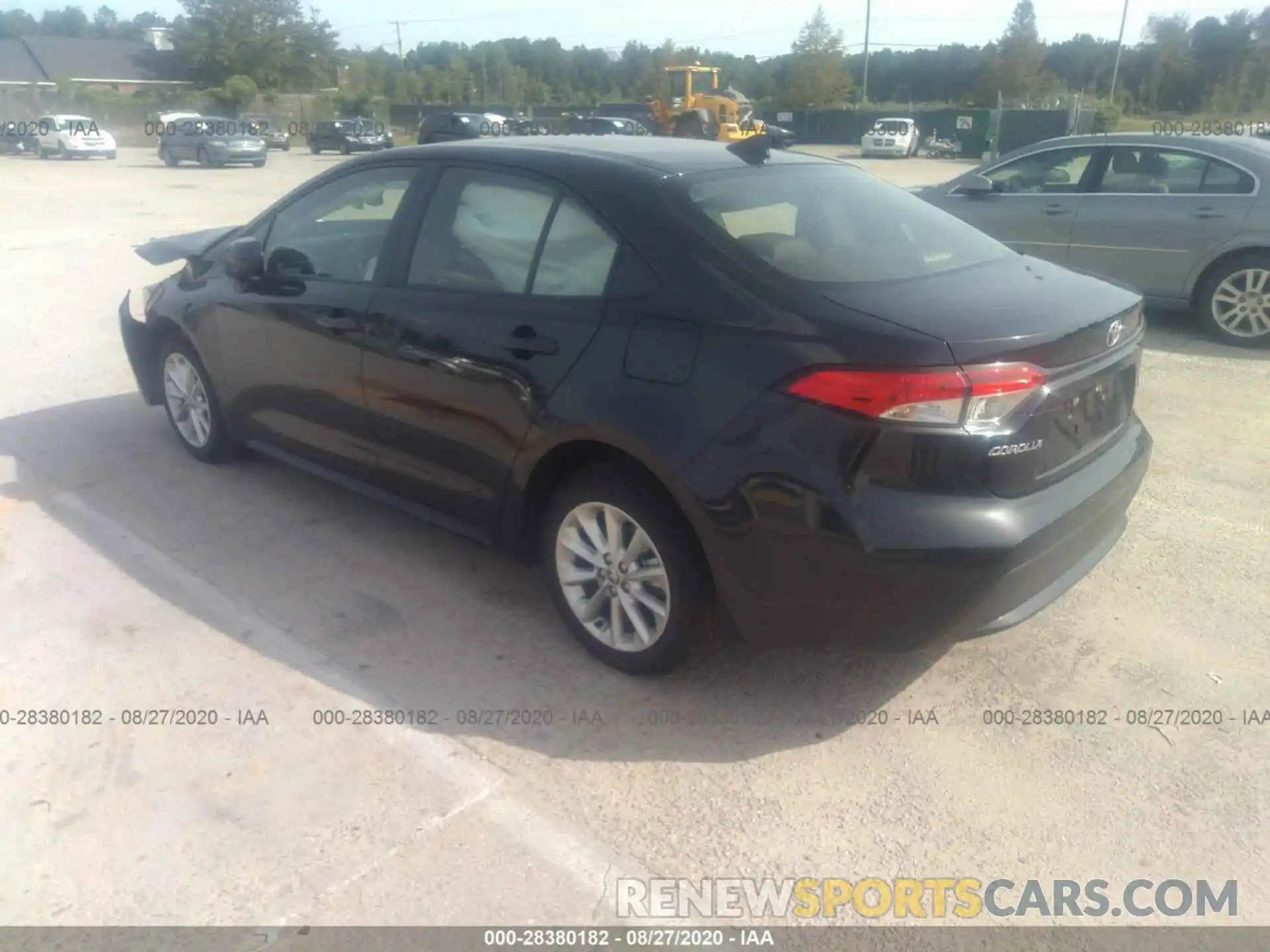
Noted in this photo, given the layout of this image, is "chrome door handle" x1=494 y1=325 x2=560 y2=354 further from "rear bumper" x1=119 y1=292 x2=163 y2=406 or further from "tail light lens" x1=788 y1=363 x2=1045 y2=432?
"rear bumper" x1=119 y1=292 x2=163 y2=406

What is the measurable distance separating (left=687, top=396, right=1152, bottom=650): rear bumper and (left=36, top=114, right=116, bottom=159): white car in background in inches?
1565

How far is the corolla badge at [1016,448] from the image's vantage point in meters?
2.76

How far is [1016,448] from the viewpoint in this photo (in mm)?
2803

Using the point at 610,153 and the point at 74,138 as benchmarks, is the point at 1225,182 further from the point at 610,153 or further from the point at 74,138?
the point at 74,138

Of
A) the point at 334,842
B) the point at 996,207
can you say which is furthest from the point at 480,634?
the point at 996,207

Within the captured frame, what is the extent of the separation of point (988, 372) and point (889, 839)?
4.14ft

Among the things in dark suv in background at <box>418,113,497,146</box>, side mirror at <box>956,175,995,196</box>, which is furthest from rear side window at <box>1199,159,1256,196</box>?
dark suv in background at <box>418,113,497,146</box>

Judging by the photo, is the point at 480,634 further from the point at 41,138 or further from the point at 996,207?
the point at 41,138

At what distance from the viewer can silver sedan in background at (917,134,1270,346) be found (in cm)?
Result: 741

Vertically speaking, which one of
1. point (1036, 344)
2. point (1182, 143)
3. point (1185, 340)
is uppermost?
point (1182, 143)

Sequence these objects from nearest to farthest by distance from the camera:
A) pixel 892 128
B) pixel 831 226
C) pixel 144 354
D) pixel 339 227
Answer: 1. pixel 831 226
2. pixel 339 227
3. pixel 144 354
4. pixel 892 128

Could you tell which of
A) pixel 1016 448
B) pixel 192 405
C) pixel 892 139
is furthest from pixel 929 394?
pixel 892 139

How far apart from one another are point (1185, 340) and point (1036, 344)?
581cm

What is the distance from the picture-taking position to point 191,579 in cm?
414
